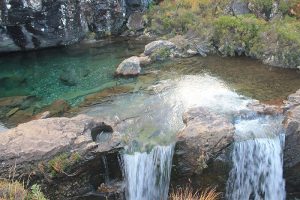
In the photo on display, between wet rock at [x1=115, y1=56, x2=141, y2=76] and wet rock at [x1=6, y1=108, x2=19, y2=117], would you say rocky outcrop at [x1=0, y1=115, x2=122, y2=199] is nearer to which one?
wet rock at [x1=6, y1=108, x2=19, y2=117]

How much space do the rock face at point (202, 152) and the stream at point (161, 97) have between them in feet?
0.88

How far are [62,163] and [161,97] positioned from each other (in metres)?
5.07

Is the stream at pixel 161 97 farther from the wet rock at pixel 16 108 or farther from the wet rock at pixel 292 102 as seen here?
the wet rock at pixel 292 102

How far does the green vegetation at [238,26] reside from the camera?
1711 cm

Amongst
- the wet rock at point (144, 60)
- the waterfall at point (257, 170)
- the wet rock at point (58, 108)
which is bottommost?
the waterfall at point (257, 170)

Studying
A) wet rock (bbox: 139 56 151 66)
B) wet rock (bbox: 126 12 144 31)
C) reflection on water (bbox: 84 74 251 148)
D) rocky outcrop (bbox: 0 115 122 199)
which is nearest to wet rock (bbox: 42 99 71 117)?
reflection on water (bbox: 84 74 251 148)

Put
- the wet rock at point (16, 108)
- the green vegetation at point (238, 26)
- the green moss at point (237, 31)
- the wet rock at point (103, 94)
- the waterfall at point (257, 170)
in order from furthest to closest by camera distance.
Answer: the green moss at point (237, 31)
the green vegetation at point (238, 26)
the wet rock at point (103, 94)
the wet rock at point (16, 108)
the waterfall at point (257, 170)

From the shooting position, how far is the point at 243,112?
12148 mm

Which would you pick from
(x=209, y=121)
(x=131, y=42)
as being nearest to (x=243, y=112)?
(x=209, y=121)

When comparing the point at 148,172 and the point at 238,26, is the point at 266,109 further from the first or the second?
the point at 238,26

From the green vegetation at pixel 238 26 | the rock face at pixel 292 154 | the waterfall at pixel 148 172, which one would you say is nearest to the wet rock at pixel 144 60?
the green vegetation at pixel 238 26

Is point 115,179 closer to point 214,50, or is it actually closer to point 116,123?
point 116,123

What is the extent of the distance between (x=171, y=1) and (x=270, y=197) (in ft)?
47.8

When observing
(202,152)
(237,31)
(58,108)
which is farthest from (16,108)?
(237,31)
